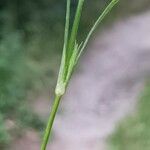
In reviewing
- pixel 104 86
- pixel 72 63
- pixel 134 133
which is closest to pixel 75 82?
pixel 104 86

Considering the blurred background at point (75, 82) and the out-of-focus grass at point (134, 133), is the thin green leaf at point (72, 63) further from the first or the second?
the out-of-focus grass at point (134, 133)

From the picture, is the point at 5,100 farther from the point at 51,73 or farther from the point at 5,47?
the point at 51,73

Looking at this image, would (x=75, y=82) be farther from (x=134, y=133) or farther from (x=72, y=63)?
(x=72, y=63)

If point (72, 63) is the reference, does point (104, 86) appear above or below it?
below

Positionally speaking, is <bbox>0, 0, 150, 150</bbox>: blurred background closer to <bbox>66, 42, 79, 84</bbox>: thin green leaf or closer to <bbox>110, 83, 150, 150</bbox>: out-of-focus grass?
<bbox>110, 83, 150, 150</bbox>: out-of-focus grass

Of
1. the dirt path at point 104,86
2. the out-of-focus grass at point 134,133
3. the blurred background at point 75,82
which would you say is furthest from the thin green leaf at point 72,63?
the dirt path at point 104,86

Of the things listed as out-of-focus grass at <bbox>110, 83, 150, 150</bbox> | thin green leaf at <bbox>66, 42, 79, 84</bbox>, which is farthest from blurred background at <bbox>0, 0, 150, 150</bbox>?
thin green leaf at <bbox>66, 42, 79, 84</bbox>

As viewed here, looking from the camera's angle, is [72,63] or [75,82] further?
[75,82]

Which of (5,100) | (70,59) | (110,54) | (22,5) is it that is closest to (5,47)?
(5,100)
